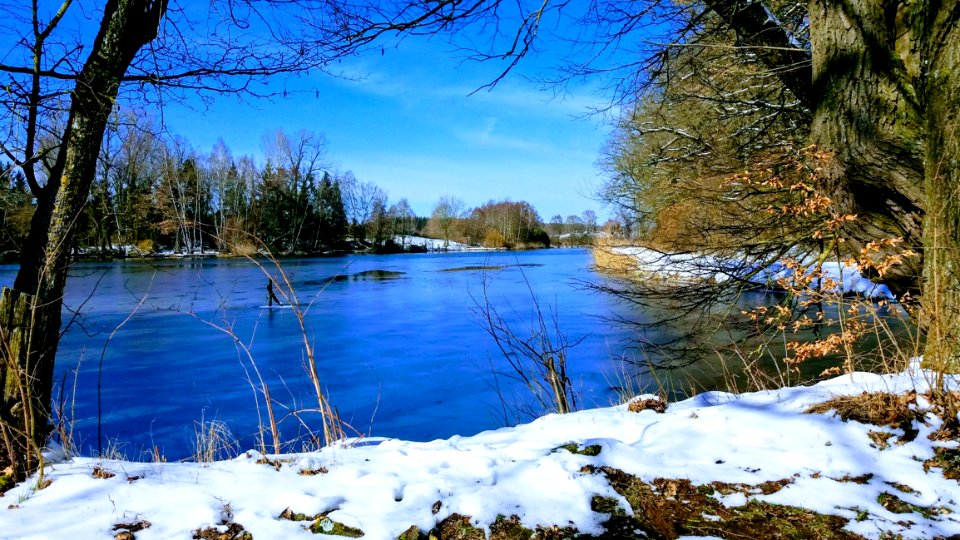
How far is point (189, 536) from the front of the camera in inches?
68.1

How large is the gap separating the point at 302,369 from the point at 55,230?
6.05 meters

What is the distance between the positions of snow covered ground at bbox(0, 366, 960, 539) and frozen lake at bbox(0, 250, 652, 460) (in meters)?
0.94

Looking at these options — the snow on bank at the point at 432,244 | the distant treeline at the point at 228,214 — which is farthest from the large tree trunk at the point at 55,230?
the snow on bank at the point at 432,244

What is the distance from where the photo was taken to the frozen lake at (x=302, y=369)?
5.89 metres

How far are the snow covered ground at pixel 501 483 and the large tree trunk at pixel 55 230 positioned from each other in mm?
390

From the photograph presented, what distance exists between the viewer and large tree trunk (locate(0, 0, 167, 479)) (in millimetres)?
2396

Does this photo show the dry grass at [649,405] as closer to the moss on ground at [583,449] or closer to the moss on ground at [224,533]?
the moss on ground at [583,449]

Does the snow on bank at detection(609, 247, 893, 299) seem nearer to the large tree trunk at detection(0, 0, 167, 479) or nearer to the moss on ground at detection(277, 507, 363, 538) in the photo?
the moss on ground at detection(277, 507, 363, 538)

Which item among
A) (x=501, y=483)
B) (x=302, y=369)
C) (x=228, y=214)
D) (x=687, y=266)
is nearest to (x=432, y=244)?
(x=228, y=214)

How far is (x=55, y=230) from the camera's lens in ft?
8.62

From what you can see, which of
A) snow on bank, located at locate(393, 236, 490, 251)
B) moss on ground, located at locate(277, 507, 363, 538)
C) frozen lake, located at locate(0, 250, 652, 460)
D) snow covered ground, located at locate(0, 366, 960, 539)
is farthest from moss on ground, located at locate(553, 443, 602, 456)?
snow on bank, located at locate(393, 236, 490, 251)

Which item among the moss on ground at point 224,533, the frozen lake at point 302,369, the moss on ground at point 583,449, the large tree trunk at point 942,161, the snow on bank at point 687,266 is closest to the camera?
the moss on ground at point 224,533

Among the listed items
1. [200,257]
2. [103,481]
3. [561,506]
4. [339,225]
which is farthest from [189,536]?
[339,225]

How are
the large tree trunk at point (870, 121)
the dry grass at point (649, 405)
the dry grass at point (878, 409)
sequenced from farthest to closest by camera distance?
1. the large tree trunk at point (870, 121)
2. the dry grass at point (649, 405)
3. the dry grass at point (878, 409)
